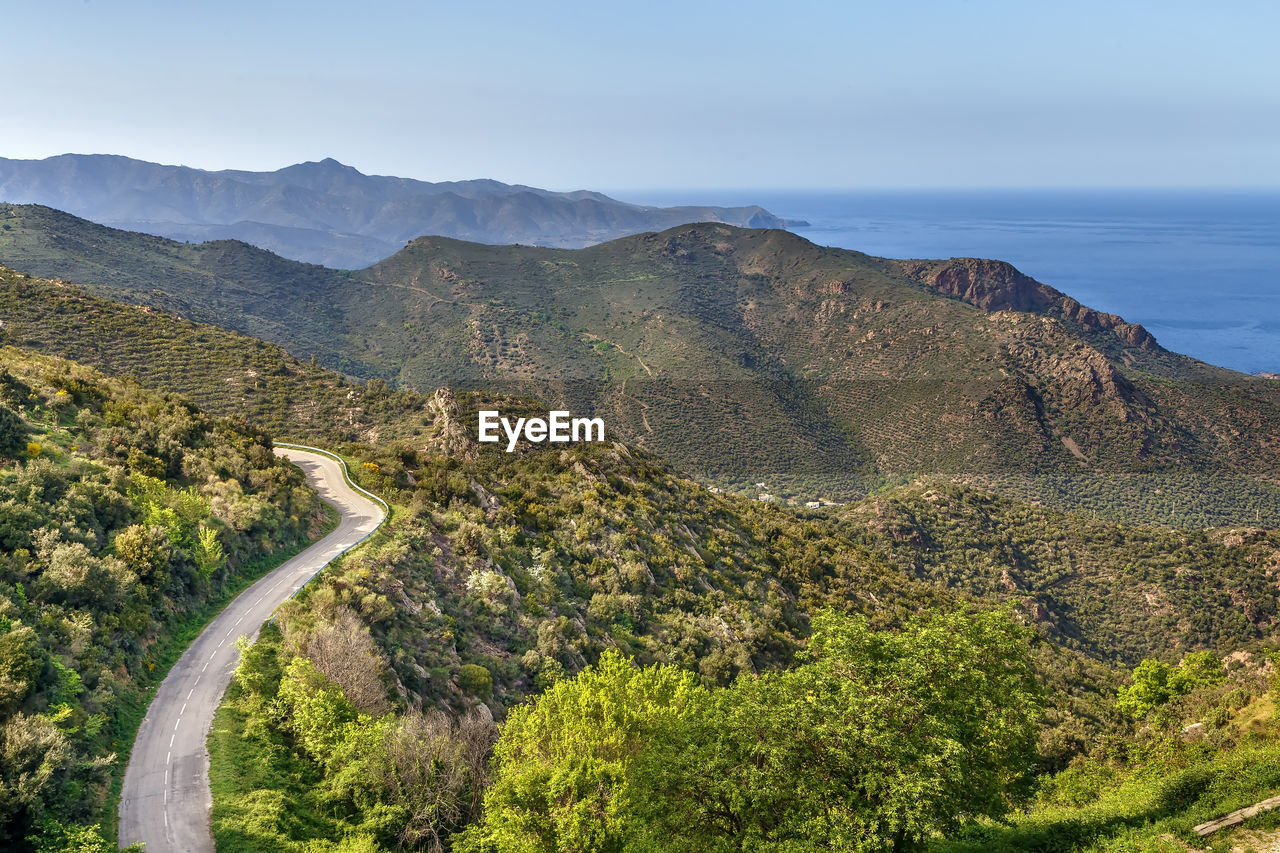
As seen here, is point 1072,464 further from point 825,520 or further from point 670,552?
point 670,552

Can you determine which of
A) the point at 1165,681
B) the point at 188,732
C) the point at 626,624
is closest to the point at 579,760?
the point at 188,732

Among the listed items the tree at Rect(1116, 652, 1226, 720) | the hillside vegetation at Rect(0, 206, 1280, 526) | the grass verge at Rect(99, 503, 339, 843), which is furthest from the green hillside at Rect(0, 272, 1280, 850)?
the hillside vegetation at Rect(0, 206, 1280, 526)

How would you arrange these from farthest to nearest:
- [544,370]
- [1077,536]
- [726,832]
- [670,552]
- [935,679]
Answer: [544,370] < [1077,536] < [670,552] < [935,679] < [726,832]

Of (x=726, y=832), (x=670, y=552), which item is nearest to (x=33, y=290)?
(x=670, y=552)

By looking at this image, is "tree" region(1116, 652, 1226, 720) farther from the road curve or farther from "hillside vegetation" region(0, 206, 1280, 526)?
"hillside vegetation" region(0, 206, 1280, 526)

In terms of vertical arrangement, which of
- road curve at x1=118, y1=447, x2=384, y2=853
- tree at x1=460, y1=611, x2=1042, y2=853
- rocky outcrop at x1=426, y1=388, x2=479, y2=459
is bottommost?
road curve at x1=118, y1=447, x2=384, y2=853

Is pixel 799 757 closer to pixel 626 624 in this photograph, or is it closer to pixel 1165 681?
pixel 626 624
